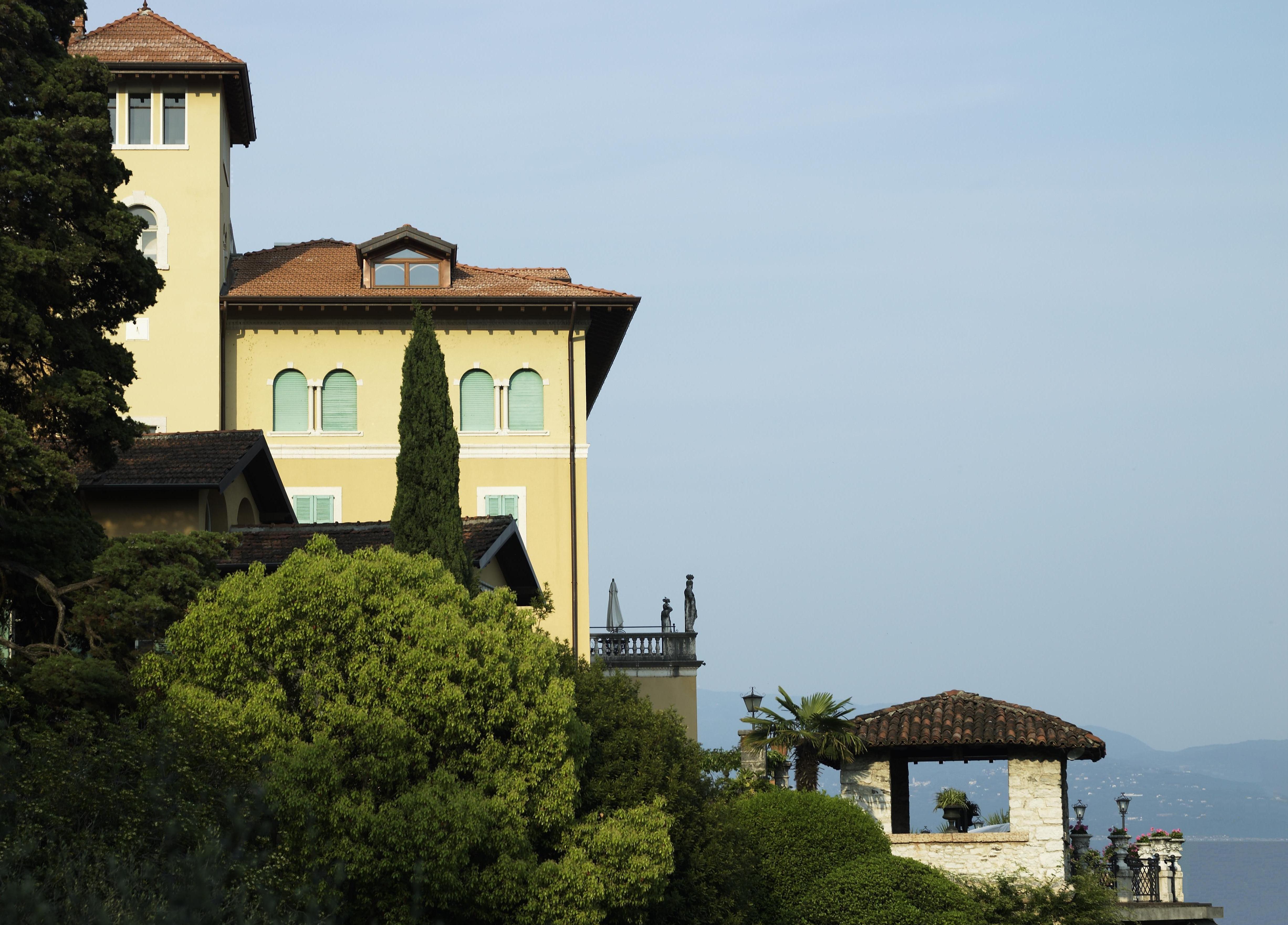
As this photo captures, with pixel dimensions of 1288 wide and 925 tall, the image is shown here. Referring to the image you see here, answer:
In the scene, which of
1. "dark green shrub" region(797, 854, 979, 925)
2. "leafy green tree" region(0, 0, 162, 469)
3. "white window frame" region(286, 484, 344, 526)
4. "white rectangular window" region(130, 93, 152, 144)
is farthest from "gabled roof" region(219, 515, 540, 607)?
"white rectangular window" region(130, 93, 152, 144)

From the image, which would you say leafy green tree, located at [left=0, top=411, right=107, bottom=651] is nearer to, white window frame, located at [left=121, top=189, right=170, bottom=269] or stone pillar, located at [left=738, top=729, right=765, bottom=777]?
stone pillar, located at [left=738, top=729, right=765, bottom=777]

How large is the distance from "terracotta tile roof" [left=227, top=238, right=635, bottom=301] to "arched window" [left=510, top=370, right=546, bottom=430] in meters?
2.06

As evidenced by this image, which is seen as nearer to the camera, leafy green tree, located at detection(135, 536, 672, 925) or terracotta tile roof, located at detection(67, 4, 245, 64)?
leafy green tree, located at detection(135, 536, 672, 925)

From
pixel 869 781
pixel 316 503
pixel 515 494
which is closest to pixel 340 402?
pixel 316 503

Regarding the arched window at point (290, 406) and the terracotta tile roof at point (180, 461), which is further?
the arched window at point (290, 406)

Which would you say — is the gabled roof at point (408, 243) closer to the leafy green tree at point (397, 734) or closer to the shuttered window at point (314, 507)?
the shuttered window at point (314, 507)

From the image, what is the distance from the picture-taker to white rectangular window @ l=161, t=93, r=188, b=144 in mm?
36156

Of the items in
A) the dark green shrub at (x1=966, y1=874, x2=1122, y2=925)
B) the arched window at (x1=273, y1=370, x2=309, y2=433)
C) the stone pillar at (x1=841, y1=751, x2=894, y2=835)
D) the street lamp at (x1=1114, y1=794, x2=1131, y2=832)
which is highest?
the arched window at (x1=273, y1=370, x2=309, y2=433)

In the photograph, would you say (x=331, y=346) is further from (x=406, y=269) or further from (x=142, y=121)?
(x=142, y=121)

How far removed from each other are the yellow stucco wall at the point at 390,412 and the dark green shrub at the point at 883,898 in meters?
13.9

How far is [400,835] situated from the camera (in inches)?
553

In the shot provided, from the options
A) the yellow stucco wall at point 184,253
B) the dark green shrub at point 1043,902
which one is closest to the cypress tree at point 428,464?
the dark green shrub at point 1043,902

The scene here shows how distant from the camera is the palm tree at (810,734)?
87.1 feet

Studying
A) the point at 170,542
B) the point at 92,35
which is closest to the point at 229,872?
the point at 170,542
